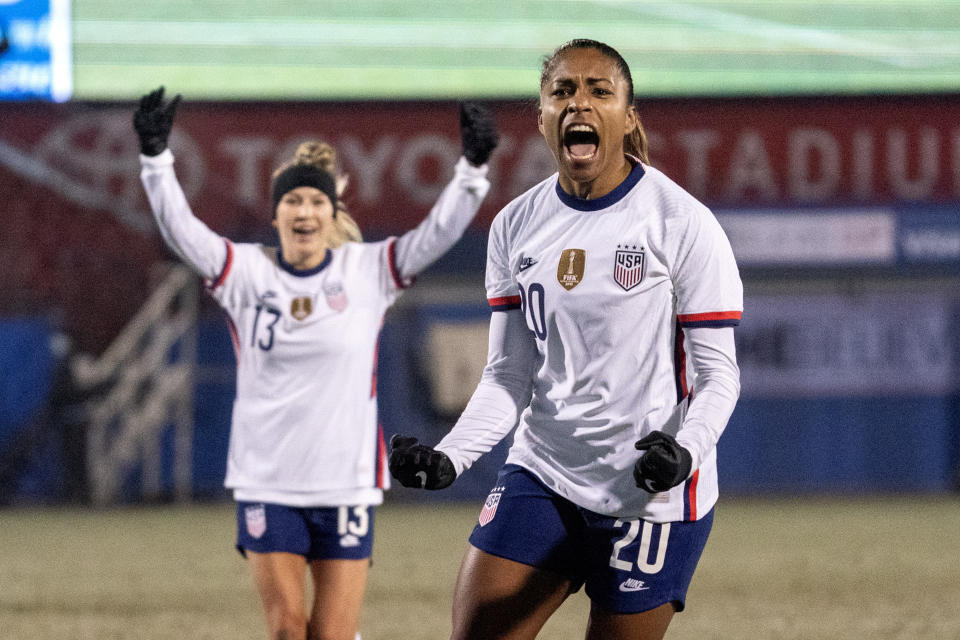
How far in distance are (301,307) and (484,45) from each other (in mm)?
11756

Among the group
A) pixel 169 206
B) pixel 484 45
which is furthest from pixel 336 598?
pixel 484 45

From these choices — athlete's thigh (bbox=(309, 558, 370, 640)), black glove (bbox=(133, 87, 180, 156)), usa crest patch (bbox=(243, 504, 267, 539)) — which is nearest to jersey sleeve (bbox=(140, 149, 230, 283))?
black glove (bbox=(133, 87, 180, 156))

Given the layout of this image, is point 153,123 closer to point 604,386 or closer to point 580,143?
point 580,143

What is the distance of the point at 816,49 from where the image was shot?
1694cm

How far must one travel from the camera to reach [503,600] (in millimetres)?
3439

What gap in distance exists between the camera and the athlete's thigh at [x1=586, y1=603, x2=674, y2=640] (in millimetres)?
3402

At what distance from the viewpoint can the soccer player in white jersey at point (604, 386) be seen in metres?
3.40

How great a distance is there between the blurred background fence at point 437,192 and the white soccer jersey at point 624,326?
1187cm

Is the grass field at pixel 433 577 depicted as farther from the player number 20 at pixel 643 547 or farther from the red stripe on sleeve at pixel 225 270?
the player number 20 at pixel 643 547

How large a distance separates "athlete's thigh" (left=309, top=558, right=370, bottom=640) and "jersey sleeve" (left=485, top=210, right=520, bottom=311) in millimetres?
1818

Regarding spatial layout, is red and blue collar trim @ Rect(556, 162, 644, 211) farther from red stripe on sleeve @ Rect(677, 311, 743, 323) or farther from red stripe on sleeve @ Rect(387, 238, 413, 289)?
red stripe on sleeve @ Rect(387, 238, 413, 289)

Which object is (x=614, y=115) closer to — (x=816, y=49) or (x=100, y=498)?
(x=100, y=498)

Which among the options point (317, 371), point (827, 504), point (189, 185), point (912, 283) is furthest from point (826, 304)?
point (317, 371)

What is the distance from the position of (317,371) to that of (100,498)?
10.6 m
